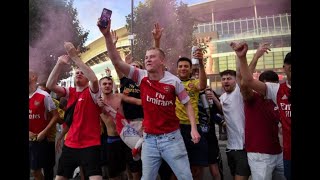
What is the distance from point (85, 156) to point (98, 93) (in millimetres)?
725

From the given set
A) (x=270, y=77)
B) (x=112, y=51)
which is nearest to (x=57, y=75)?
(x=112, y=51)

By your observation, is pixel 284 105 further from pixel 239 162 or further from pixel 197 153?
pixel 197 153

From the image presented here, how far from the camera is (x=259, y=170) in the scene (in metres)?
3.38

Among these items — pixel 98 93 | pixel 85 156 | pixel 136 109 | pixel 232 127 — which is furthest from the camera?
pixel 136 109

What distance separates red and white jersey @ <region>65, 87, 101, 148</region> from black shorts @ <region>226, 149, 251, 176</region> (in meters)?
1.59

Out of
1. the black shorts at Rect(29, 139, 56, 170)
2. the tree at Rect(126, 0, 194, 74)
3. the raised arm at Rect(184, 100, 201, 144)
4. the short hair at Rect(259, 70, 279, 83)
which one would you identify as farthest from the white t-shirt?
the tree at Rect(126, 0, 194, 74)

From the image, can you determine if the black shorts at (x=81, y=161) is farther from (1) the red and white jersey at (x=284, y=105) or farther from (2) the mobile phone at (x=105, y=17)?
(1) the red and white jersey at (x=284, y=105)

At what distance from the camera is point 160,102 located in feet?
11.1

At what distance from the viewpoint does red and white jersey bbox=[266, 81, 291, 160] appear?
3.01m

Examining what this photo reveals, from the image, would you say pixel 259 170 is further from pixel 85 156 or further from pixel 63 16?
pixel 63 16

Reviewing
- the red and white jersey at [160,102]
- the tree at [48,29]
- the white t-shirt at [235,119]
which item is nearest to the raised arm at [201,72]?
the white t-shirt at [235,119]

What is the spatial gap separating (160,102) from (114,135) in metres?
1.54
